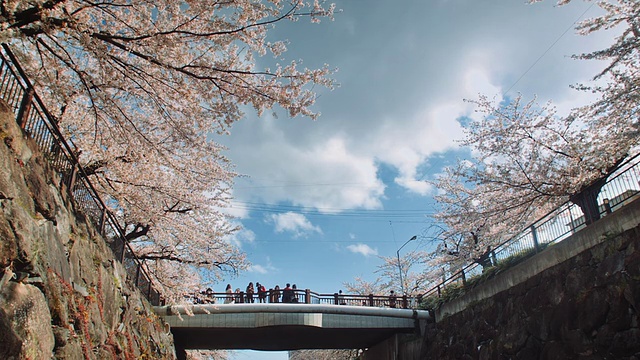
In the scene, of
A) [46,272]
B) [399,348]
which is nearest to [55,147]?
[46,272]

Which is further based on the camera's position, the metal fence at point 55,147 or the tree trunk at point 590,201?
the tree trunk at point 590,201

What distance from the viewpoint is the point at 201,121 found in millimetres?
7945

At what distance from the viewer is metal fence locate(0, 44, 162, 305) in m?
6.31

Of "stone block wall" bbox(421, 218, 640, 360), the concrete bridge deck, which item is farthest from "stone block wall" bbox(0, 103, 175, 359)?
"stone block wall" bbox(421, 218, 640, 360)

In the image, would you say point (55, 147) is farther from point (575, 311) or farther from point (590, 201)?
point (590, 201)

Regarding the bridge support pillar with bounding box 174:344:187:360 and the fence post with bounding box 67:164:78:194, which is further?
the bridge support pillar with bounding box 174:344:187:360

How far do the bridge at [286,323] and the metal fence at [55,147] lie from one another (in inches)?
226

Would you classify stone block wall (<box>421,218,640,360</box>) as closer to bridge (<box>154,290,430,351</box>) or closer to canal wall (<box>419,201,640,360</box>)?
canal wall (<box>419,201,640,360</box>)

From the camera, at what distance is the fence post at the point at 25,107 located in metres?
6.41

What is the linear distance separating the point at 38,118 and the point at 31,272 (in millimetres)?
2968

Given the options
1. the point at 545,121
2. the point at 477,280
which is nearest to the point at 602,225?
the point at 545,121

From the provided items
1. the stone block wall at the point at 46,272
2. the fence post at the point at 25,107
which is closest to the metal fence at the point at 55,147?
the fence post at the point at 25,107

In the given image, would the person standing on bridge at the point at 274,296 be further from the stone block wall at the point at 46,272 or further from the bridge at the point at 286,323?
the stone block wall at the point at 46,272

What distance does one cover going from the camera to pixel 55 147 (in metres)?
7.89
